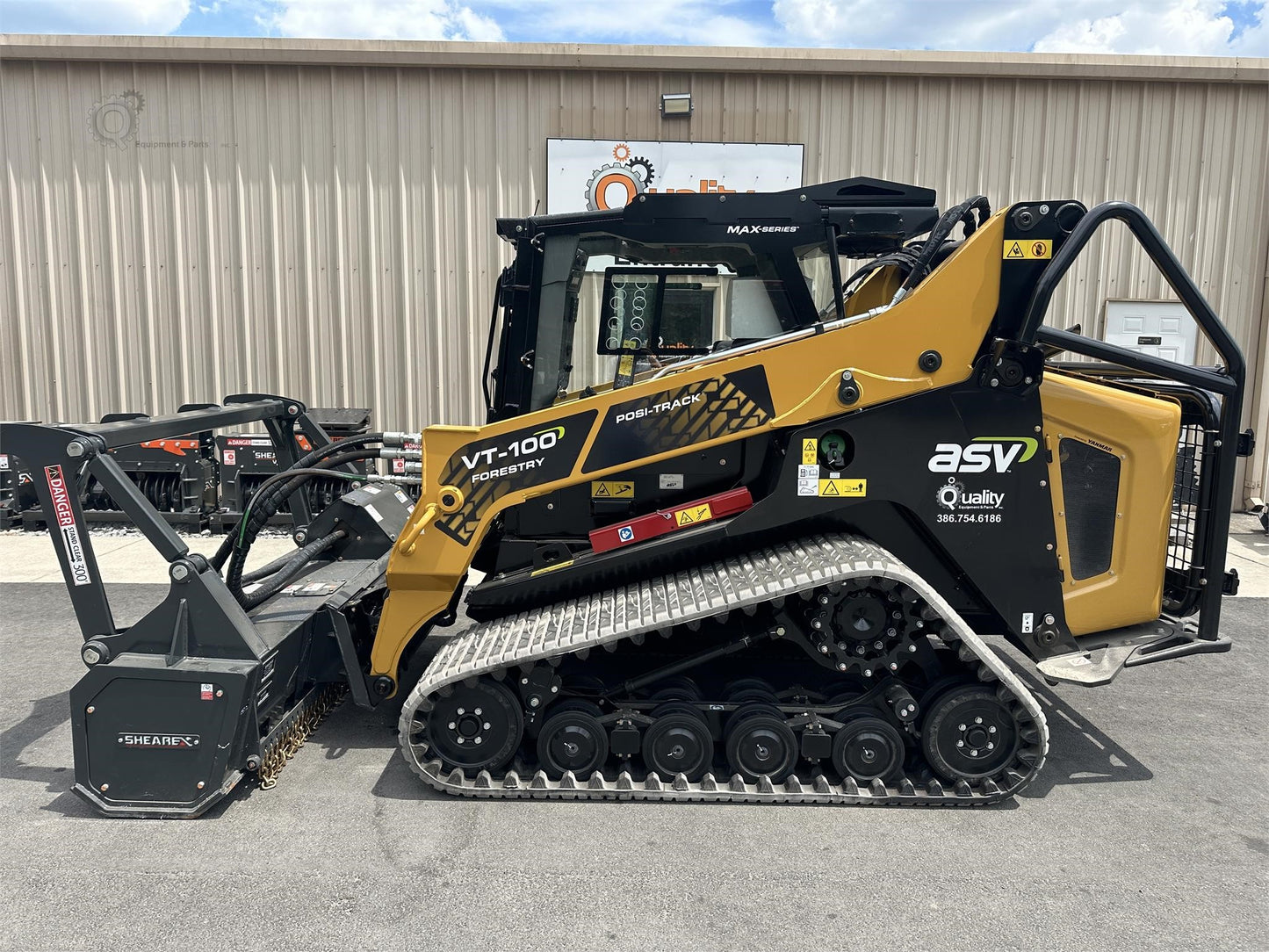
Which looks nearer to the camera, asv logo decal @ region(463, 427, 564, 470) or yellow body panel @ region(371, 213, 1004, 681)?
yellow body panel @ region(371, 213, 1004, 681)

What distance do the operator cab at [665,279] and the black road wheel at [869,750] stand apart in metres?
1.90

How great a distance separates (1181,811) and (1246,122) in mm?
9930

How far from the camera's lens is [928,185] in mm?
10273

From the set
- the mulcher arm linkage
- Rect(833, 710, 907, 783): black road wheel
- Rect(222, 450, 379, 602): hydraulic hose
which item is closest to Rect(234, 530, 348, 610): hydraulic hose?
Rect(222, 450, 379, 602): hydraulic hose

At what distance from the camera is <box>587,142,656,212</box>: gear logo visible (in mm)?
10266

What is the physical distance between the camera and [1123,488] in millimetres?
4176

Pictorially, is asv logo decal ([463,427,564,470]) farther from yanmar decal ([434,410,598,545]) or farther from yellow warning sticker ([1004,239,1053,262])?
yellow warning sticker ([1004,239,1053,262])

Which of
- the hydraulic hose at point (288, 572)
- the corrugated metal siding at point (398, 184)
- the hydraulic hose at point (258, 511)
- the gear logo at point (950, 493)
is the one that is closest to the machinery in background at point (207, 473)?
the corrugated metal siding at point (398, 184)

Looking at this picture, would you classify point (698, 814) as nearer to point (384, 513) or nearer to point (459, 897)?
point (459, 897)

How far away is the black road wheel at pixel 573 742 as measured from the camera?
3.86 metres

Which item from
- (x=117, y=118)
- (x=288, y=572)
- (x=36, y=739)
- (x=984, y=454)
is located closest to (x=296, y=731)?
(x=288, y=572)

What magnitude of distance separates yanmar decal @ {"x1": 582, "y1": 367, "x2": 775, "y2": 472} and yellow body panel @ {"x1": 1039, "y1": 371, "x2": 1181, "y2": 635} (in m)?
1.38

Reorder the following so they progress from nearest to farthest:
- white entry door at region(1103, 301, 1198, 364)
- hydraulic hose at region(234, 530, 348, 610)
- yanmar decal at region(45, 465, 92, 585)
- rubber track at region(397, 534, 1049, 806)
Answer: rubber track at region(397, 534, 1049, 806) < yanmar decal at region(45, 465, 92, 585) < hydraulic hose at region(234, 530, 348, 610) < white entry door at region(1103, 301, 1198, 364)

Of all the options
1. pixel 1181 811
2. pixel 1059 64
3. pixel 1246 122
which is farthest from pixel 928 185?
pixel 1181 811
